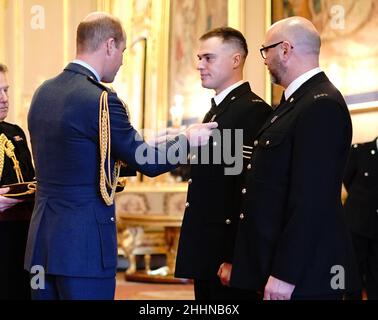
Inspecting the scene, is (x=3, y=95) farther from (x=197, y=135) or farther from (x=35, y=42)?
(x=35, y=42)

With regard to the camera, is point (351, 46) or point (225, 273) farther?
point (351, 46)

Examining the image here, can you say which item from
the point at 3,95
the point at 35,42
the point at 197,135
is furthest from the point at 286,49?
the point at 35,42

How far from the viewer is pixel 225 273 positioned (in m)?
3.18

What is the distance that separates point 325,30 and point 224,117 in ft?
12.8

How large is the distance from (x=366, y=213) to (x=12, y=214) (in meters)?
3.06

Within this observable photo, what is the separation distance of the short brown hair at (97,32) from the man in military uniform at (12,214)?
0.89 metres

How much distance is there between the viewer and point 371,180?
570cm

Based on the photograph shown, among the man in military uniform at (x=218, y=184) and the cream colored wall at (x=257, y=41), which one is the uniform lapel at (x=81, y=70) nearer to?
the man in military uniform at (x=218, y=184)

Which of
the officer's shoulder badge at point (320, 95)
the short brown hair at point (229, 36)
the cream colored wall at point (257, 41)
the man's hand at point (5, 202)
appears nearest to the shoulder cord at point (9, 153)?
the man's hand at point (5, 202)

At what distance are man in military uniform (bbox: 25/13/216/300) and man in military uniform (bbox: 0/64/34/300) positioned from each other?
0.53m

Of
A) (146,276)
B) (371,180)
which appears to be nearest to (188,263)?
(371,180)

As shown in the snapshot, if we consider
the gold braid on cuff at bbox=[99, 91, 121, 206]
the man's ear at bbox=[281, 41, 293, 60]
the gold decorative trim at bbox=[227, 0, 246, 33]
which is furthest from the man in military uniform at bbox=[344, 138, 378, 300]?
the gold braid on cuff at bbox=[99, 91, 121, 206]

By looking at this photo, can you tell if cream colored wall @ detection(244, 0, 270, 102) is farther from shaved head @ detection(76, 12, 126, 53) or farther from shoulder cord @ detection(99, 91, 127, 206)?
shoulder cord @ detection(99, 91, 127, 206)

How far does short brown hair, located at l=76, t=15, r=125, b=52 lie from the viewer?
119 inches
